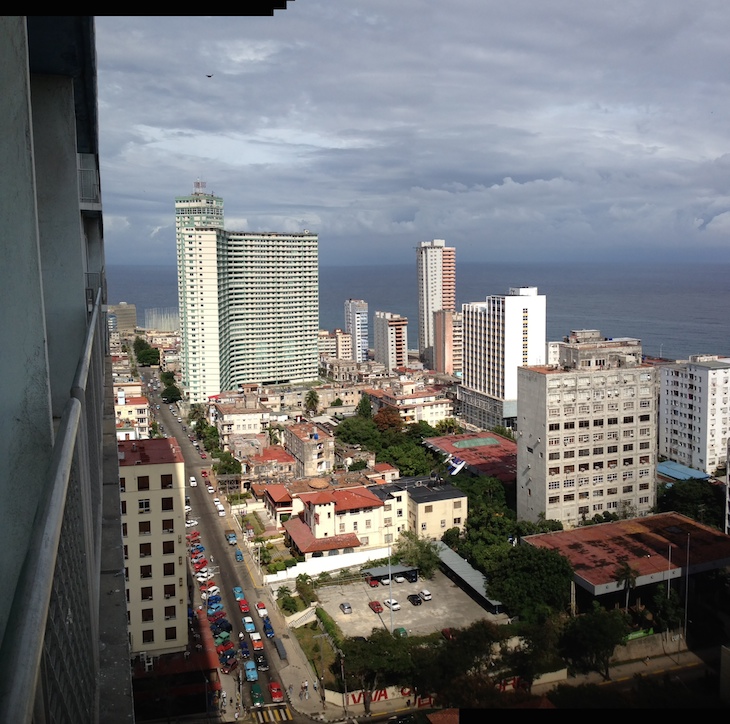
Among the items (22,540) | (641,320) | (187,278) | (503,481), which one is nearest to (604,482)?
(503,481)

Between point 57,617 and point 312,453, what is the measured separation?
1082cm

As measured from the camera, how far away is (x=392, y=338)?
23.0 meters

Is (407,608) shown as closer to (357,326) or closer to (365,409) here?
(365,409)

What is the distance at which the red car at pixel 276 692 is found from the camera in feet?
18.4

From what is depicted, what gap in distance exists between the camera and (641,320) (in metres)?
31.7

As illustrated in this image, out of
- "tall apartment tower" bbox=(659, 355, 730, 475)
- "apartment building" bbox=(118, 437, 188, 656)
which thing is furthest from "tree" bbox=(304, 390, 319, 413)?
"apartment building" bbox=(118, 437, 188, 656)

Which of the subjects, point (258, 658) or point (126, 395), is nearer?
point (258, 658)

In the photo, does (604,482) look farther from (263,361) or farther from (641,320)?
(641,320)

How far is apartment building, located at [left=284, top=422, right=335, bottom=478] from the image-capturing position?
11.2 metres

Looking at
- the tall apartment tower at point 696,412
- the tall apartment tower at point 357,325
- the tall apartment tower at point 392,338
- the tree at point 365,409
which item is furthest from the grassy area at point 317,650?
the tall apartment tower at point 357,325

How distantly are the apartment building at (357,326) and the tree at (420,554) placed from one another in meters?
16.9

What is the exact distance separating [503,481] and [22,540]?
10514 millimetres

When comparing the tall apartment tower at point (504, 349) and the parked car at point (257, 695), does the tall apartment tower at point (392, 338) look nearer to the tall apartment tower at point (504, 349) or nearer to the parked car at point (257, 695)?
the tall apartment tower at point (504, 349)

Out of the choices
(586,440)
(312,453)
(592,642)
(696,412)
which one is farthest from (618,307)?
(592,642)
